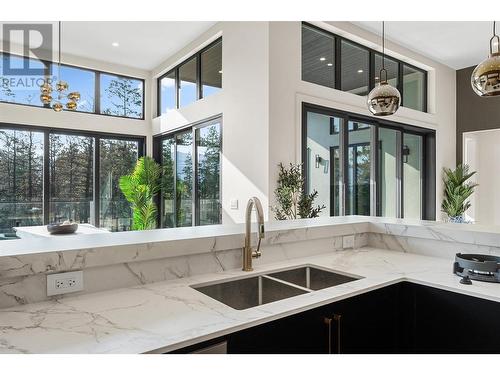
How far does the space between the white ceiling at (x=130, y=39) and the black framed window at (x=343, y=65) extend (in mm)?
1487

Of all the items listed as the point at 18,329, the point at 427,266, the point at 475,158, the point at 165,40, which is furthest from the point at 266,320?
the point at 475,158

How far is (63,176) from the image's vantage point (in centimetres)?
573

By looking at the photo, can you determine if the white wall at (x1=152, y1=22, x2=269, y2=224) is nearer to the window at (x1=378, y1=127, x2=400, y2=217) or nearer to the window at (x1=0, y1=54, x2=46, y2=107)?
the window at (x1=378, y1=127, x2=400, y2=217)

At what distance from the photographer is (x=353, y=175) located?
16.1ft

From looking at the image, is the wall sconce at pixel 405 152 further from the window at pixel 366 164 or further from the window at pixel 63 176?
the window at pixel 63 176

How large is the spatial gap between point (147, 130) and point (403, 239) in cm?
554

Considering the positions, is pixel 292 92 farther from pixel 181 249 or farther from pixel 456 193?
pixel 456 193

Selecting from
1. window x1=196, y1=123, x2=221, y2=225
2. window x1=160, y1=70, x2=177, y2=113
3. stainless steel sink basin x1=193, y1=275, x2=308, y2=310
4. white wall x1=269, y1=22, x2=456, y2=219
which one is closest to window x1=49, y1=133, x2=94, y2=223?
window x1=160, y1=70, x2=177, y2=113

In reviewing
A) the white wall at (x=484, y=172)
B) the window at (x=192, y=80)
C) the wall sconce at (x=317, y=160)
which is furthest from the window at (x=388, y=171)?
the window at (x=192, y=80)

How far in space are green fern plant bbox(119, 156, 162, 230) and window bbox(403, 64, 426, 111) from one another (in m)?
4.57

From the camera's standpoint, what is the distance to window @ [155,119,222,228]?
4848mm

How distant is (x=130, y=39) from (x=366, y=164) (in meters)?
4.10

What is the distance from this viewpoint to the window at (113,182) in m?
6.12

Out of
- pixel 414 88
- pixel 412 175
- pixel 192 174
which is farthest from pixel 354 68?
pixel 192 174
